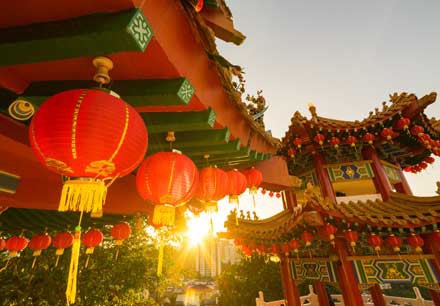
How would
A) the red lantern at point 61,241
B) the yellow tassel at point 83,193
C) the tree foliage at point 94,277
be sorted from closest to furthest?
the yellow tassel at point 83,193 < the red lantern at point 61,241 < the tree foliage at point 94,277

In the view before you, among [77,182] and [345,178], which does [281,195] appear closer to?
[345,178]

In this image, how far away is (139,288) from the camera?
419 inches

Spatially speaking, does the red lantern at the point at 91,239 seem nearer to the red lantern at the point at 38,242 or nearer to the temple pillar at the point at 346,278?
the red lantern at the point at 38,242

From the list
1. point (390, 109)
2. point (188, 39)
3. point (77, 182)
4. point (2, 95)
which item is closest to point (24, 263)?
point (2, 95)

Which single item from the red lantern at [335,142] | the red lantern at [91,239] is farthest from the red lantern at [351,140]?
the red lantern at [91,239]

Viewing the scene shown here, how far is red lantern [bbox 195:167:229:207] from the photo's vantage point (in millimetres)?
2992

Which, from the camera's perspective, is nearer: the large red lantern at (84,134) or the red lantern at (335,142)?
the large red lantern at (84,134)

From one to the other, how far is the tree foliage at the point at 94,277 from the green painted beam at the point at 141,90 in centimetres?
836

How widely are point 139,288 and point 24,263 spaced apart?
17.1 feet

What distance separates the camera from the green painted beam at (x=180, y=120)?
7.15ft

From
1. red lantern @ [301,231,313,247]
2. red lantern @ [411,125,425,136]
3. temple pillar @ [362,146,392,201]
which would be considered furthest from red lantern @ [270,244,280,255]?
red lantern @ [411,125,425,136]

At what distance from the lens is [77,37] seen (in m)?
1.24

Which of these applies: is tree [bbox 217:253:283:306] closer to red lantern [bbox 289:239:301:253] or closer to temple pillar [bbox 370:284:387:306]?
temple pillar [bbox 370:284:387:306]

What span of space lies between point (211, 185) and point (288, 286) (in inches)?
180
